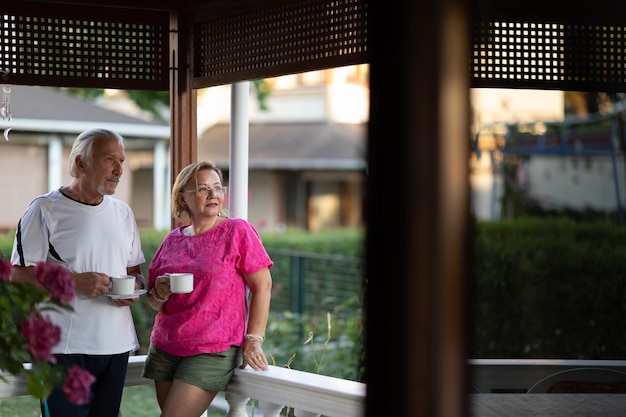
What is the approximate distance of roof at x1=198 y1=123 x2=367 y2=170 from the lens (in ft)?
55.7

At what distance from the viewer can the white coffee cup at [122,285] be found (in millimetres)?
2777

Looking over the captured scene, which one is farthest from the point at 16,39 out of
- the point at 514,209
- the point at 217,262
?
the point at 514,209

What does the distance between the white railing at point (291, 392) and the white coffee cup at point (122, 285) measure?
43cm

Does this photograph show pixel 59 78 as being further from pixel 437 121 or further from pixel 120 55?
pixel 437 121

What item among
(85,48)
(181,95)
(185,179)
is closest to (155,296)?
(185,179)

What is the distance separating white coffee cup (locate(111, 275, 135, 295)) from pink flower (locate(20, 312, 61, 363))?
1.06 metres

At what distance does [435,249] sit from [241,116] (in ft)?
8.62

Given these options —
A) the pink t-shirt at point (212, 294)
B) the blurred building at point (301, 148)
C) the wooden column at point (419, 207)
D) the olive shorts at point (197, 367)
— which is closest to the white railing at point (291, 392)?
the olive shorts at point (197, 367)

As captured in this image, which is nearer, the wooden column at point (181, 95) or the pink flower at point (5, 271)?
the pink flower at point (5, 271)

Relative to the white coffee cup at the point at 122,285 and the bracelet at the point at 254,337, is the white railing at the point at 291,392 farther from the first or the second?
the white coffee cup at the point at 122,285

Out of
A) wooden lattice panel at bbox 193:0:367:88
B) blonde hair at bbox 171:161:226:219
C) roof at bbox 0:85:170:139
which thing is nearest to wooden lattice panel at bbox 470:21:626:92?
wooden lattice panel at bbox 193:0:367:88

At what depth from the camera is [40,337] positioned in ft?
5.57

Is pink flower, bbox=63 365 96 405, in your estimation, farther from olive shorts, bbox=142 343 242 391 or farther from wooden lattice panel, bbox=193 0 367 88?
wooden lattice panel, bbox=193 0 367 88

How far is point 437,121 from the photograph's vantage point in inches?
39.2
